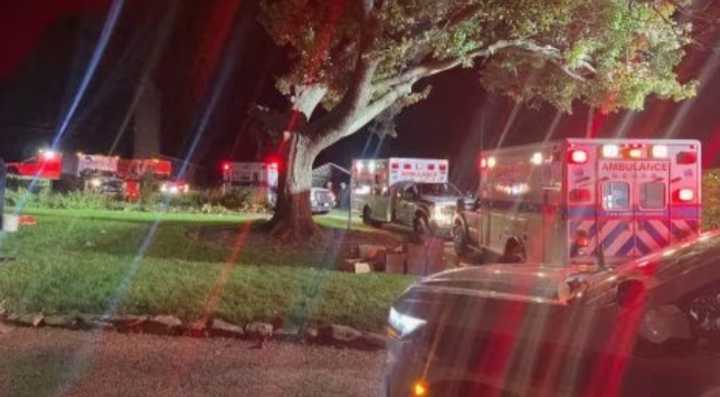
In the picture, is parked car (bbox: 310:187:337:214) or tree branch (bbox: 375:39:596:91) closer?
tree branch (bbox: 375:39:596:91)

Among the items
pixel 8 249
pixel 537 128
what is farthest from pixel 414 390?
pixel 537 128

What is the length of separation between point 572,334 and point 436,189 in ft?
66.9

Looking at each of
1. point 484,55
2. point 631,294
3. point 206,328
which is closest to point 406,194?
point 484,55

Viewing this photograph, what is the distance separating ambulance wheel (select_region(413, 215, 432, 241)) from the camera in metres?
21.8

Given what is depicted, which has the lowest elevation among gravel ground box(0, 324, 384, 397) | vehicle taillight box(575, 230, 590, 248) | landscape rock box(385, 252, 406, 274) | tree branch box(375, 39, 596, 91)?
gravel ground box(0, 324, 384, 397)

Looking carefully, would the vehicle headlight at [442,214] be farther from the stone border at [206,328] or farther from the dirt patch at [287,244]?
the stone border at [206,328]

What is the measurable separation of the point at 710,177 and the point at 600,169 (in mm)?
3802

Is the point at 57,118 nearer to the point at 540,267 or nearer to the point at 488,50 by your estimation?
the point at 488,50

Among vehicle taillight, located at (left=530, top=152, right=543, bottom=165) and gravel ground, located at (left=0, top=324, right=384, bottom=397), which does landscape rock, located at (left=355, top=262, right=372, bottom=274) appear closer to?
vehicle taillight, located at (left=530, top=152, right=543, bottom=165)

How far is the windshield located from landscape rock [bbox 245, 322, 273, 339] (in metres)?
14.8

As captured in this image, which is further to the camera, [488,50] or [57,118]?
[57,118]

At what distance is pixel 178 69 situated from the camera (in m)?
42.6

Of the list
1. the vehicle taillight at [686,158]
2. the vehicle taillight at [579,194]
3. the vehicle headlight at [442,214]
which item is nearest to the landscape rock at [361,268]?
the vehicle taillight at [579,194]

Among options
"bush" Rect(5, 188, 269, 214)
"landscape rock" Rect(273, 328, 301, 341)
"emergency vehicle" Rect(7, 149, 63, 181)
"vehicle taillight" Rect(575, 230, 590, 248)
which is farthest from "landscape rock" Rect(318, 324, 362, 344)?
"emergency vehicle" Rect(7, 149, 63, 181)
